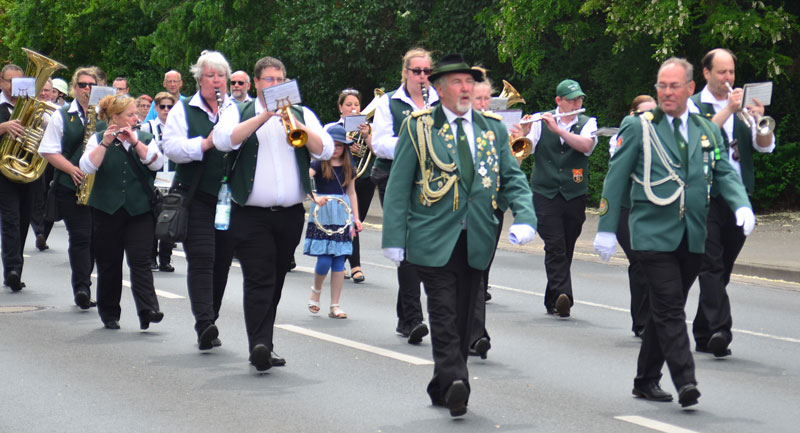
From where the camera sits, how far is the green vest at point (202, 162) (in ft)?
28.5

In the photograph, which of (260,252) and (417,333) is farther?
(417,333)

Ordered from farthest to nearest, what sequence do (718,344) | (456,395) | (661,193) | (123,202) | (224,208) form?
1. (123,202)
2. (718,344)
3. (224,208)
4. (661,193)
5. (456,395)

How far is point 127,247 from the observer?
970 cm

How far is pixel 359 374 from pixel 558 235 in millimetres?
3434

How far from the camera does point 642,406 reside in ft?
23.2

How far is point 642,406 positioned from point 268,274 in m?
2.43

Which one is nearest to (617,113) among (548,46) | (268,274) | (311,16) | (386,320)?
(548,46)

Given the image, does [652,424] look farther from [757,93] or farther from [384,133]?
[384,133]

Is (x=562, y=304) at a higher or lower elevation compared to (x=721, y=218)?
lower

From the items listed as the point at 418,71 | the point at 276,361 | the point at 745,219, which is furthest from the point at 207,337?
the point at 745,219

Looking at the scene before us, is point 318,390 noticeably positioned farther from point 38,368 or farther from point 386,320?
point 386,320

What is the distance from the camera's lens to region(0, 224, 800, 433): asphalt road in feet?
22.2

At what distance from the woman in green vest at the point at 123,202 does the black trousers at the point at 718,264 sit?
4.07m

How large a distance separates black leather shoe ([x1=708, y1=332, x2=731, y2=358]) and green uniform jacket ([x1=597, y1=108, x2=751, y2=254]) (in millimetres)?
1727
